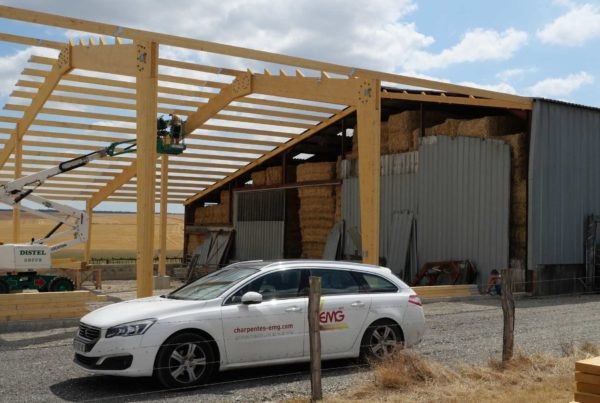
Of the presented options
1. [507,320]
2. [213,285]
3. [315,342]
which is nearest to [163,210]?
[213,285]

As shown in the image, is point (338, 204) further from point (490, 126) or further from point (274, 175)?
point (490, 126)

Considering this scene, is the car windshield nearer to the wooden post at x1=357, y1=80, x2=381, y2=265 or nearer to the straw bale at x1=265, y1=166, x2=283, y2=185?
the wooden post at x1=357, y1=80, x2=381, y2=265

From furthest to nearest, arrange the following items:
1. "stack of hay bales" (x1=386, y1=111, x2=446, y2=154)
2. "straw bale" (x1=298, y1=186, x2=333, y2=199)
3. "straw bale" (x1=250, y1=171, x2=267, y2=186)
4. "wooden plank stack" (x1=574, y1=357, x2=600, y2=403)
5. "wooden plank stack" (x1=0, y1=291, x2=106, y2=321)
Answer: "straw bale" (x1=250, y1=171, x2=267, y2=186)
"straw bale" (x1=298, y1=186, x2=333, y2=199)
"stack of hay bales" (x1=386, y1=111, x2=446, y2=154)
"wooden plank stack" (x1=0, y1=291, x2=106, y2=321)
"wooden plank stack" (x1=574, y1=357, x2=600, y2=403)

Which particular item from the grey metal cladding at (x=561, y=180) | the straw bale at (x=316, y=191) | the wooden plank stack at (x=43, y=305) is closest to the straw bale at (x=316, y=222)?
the straw bale at (x=316, y=191)

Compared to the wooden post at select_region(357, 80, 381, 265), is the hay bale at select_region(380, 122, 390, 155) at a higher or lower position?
higher

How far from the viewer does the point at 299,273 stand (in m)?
8.30

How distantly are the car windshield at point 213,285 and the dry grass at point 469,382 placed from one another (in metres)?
1.96

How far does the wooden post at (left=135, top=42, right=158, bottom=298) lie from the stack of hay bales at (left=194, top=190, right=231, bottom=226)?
56.3 feet

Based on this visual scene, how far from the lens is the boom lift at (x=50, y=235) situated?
16400mm

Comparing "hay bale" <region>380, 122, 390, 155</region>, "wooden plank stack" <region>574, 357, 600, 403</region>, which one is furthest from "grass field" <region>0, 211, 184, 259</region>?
"wooden plank stack" <region>574, 357, 600, 403</region>

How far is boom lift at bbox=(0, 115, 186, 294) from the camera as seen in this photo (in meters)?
16.4

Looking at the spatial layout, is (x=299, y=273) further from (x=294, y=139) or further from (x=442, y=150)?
(x=294, y=139)

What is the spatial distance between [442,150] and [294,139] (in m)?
7.23

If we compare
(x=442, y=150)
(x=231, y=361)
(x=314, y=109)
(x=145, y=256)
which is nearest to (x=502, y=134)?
(x=442, y=150)
